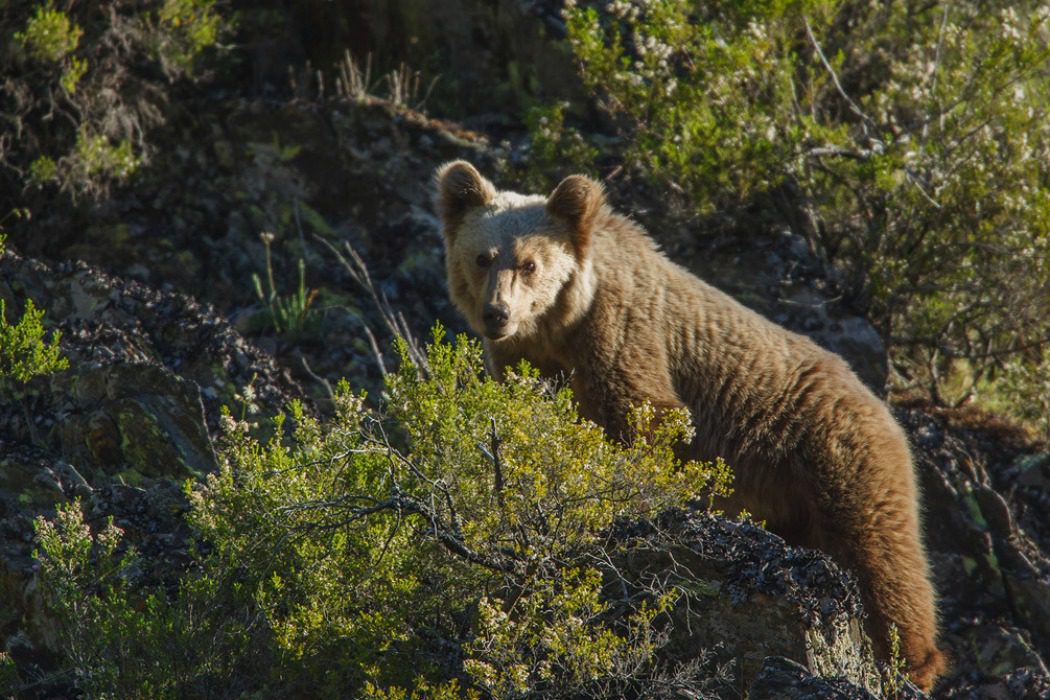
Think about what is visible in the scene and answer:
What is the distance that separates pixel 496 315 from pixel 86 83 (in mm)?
4759

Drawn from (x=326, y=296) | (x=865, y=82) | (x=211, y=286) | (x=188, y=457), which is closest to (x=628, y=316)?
(x=188, y=457)

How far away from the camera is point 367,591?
190 inches

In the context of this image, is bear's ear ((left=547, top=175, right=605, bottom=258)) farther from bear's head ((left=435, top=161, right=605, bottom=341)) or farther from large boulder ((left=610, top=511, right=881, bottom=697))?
large boulder ((left=610, top=511, right=881, bottom=697))

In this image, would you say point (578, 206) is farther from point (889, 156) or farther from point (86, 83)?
point (86, 83)

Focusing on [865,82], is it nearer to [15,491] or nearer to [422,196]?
[422,196]

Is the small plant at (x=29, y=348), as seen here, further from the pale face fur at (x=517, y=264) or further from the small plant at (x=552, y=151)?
the small plant at (x=552, y=151)

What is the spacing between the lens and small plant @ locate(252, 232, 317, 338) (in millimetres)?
8906

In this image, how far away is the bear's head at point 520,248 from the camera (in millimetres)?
6898

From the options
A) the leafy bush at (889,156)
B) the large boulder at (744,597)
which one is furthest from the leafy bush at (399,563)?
the leafy bush at (889,156)

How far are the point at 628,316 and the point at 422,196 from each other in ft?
10.9

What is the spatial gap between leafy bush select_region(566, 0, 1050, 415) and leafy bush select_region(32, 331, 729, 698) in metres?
4.50

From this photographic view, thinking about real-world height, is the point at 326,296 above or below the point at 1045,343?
below

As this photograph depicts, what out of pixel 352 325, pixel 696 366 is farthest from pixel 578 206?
pixel 352 325

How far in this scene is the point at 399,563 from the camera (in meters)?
4.79
